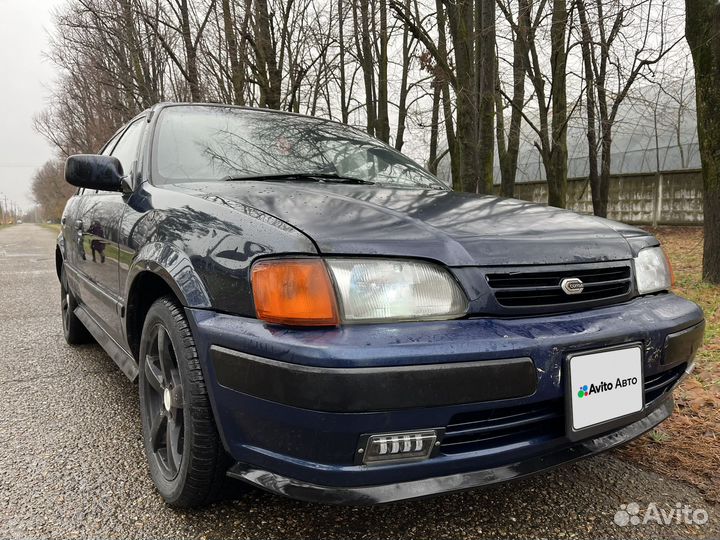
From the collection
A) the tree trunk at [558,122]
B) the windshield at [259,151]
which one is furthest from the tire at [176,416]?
the tree trunk at [558,122]

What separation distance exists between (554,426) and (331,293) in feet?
2.44

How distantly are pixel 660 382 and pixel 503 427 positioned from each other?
72cm

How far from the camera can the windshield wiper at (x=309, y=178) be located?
2.09 m

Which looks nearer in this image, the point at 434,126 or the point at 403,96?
the point at 434,126

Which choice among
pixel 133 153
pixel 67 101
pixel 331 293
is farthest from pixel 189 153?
pixel 67 101

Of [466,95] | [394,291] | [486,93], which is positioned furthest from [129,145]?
[466,95]

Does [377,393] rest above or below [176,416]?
above

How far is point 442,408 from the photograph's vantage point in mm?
1247

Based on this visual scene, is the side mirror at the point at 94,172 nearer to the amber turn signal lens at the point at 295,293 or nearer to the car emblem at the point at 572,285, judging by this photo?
the amber turn signal lens at the point at 295,293

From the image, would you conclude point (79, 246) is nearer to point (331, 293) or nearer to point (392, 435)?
point (331, 293)

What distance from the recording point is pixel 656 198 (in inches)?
561

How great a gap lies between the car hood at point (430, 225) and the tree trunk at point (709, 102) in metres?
4.00

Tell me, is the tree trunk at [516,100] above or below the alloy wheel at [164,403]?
above

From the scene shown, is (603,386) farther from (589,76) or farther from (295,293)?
(589,76)
